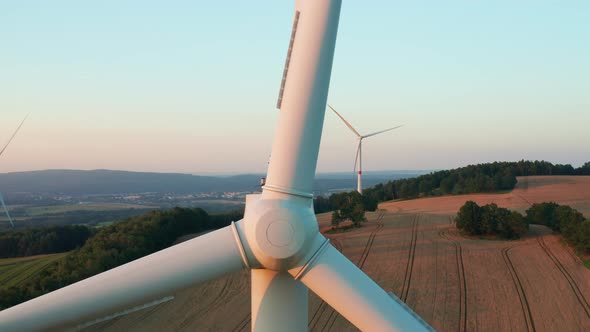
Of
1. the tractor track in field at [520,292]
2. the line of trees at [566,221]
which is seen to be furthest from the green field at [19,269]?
the line of trees at [566,221]

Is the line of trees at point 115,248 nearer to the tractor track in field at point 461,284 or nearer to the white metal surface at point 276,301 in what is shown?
the white metal surface at point 276,301

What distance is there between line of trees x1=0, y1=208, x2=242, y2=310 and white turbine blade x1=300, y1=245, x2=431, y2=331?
965 inches

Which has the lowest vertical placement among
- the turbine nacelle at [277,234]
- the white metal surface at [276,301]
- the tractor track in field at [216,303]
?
the tractor track in field at [216,303]

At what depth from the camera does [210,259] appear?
1061 centimetres

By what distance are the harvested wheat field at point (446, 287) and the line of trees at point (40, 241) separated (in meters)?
32.9

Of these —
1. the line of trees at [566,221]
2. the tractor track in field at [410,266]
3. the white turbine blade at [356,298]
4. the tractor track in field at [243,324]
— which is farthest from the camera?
the line of trees at [566,221]

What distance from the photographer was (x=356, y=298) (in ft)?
35.2

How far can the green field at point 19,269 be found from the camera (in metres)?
41.3

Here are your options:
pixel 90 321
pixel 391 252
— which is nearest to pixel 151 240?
pixel 391 252

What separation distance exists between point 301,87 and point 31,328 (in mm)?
7977

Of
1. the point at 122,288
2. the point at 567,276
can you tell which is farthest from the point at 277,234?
the point at 567,276

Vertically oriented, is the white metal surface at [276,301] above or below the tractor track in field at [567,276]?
above

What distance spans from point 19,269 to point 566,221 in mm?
55554

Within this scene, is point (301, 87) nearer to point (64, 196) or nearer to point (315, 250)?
point (315, 250)
